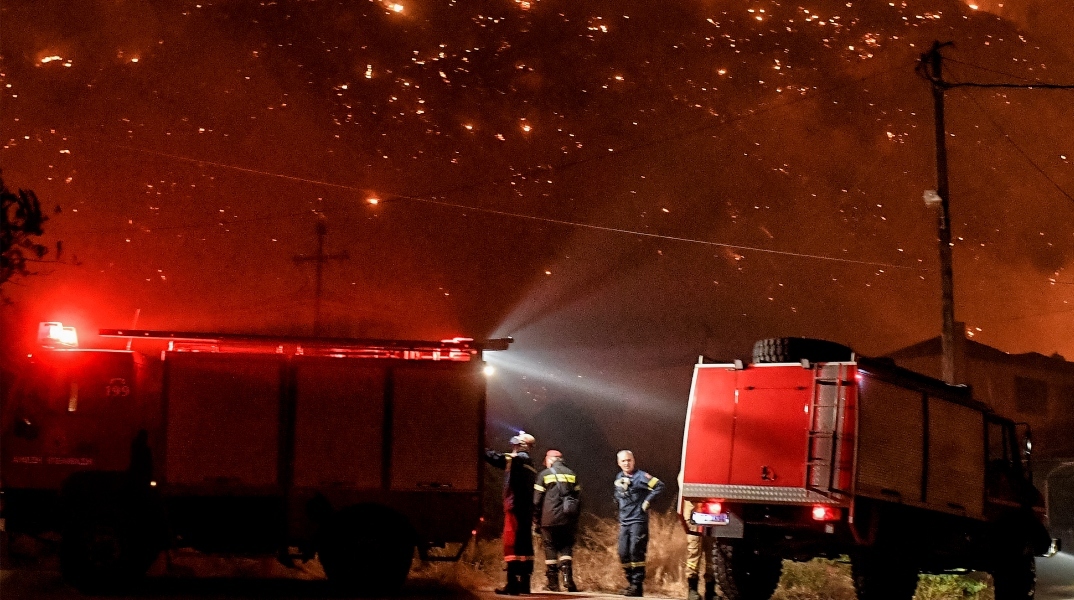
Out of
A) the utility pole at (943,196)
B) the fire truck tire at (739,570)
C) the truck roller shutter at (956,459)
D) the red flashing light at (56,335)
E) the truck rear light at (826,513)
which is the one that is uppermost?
the utility pole at (943,196)

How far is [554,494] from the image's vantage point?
41.8 ft

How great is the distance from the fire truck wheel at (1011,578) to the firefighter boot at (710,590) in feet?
10.7

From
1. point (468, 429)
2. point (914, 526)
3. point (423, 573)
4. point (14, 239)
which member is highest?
point (14, 239)

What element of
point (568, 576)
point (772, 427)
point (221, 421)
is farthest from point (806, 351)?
point (221, 421)

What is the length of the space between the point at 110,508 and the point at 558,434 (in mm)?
21100

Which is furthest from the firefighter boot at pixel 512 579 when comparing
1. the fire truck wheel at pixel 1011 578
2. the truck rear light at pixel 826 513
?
the fire truck wheel at pixel 1011 578

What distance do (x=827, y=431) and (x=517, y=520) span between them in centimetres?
319

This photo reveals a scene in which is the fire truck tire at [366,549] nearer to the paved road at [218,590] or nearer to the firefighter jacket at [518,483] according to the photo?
the paved road at [218,590]

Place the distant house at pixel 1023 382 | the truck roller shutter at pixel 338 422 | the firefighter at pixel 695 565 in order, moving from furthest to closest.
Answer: the distant house at pixel 1023 382, the firefighter at pixel 695 565, the truck roller shutter at pixel 338 422

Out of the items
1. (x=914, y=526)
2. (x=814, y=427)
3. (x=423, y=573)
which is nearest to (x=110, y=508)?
(x=423, y=573)

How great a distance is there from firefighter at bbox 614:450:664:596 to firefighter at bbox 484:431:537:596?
1643 millimetres

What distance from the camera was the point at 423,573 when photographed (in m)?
13.5

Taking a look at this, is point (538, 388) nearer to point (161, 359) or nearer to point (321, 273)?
point (321, 273)

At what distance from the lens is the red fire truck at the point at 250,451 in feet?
33.8
